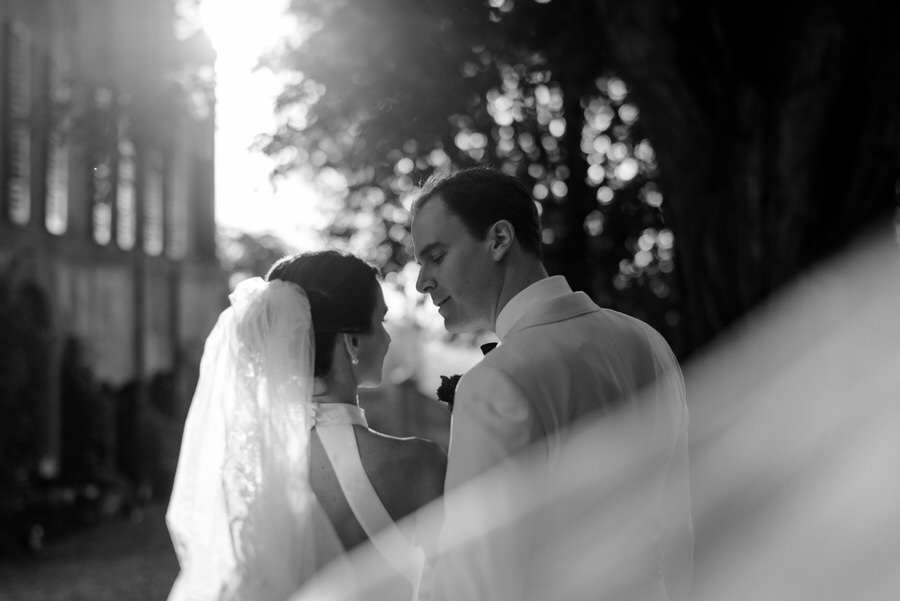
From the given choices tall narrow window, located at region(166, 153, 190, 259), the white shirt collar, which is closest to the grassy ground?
tall narrow window, located at region(166, 153, 190, 259)

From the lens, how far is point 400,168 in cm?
1112

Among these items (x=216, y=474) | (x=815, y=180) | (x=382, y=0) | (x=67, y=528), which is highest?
(x=382, y=0)

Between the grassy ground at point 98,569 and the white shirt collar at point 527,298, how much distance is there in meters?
12.8

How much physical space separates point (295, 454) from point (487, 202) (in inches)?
45.5

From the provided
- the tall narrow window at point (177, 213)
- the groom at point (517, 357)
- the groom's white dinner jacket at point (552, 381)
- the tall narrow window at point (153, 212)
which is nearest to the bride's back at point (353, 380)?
the groom at point (517, 357)

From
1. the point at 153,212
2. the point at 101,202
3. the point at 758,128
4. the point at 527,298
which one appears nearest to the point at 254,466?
the point at 527,298

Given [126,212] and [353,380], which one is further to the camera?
[126,212]

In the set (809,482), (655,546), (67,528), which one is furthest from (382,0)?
(67,528)

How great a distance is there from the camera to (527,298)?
2754 millimetres

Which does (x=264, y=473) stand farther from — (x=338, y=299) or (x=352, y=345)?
(x=338, y=299)

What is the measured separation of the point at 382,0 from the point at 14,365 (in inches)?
508

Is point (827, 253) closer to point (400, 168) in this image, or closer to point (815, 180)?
point (815, 180)

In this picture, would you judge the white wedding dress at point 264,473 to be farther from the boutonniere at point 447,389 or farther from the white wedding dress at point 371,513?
the boutonniere at point 447,389

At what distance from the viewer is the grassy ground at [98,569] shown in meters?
15.1
